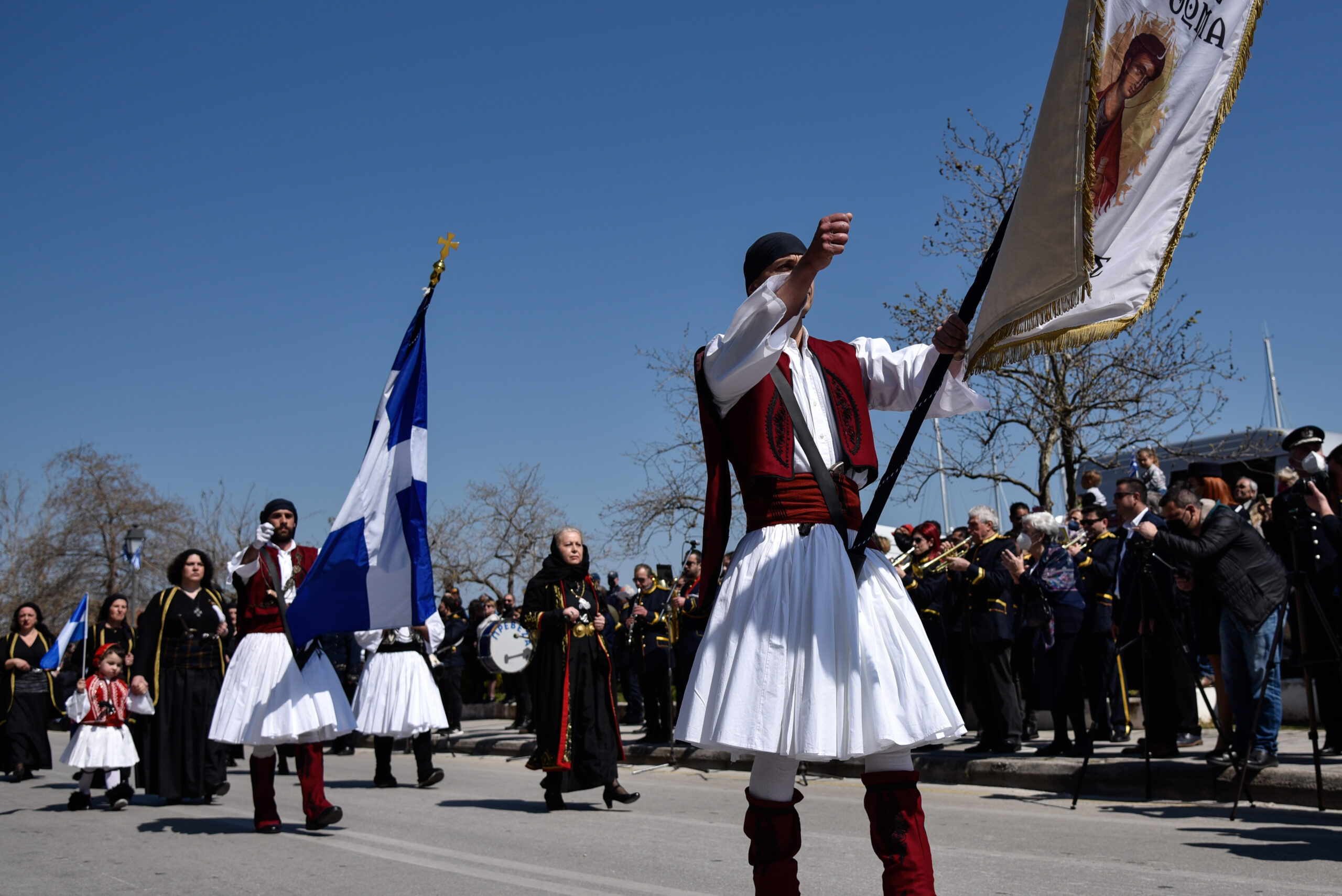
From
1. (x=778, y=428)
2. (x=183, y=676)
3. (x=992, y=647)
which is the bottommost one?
(x=183, y=676)

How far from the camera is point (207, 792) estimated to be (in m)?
10.6

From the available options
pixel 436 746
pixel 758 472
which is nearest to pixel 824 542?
pixel 758 472

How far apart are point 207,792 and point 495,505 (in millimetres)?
33228

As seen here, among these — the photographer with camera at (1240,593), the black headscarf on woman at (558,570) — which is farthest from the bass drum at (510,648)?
the photographer with camera at (1240,593)

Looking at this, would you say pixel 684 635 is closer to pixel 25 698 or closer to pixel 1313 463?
pixel 1313 463

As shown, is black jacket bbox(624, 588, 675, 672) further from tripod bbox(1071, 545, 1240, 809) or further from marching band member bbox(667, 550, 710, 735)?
tripod bbox(1071, 545, 1240, 809)

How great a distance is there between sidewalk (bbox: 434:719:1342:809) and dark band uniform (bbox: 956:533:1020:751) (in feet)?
1.04

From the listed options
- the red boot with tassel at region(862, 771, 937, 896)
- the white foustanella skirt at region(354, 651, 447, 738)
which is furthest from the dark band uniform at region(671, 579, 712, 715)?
the red boot with tassel at region(862, 771, 937, 896)

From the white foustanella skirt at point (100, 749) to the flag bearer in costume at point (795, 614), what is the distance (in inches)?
339

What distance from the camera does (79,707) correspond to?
10.9 meters

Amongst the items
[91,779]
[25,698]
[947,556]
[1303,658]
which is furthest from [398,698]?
[1303,658]

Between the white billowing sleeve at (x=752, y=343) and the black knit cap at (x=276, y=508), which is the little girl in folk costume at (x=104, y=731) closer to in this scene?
the black knit cap at (x=276, y=508)

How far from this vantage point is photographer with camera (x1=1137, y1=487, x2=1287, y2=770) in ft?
26.3

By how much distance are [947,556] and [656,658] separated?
13.5ft
